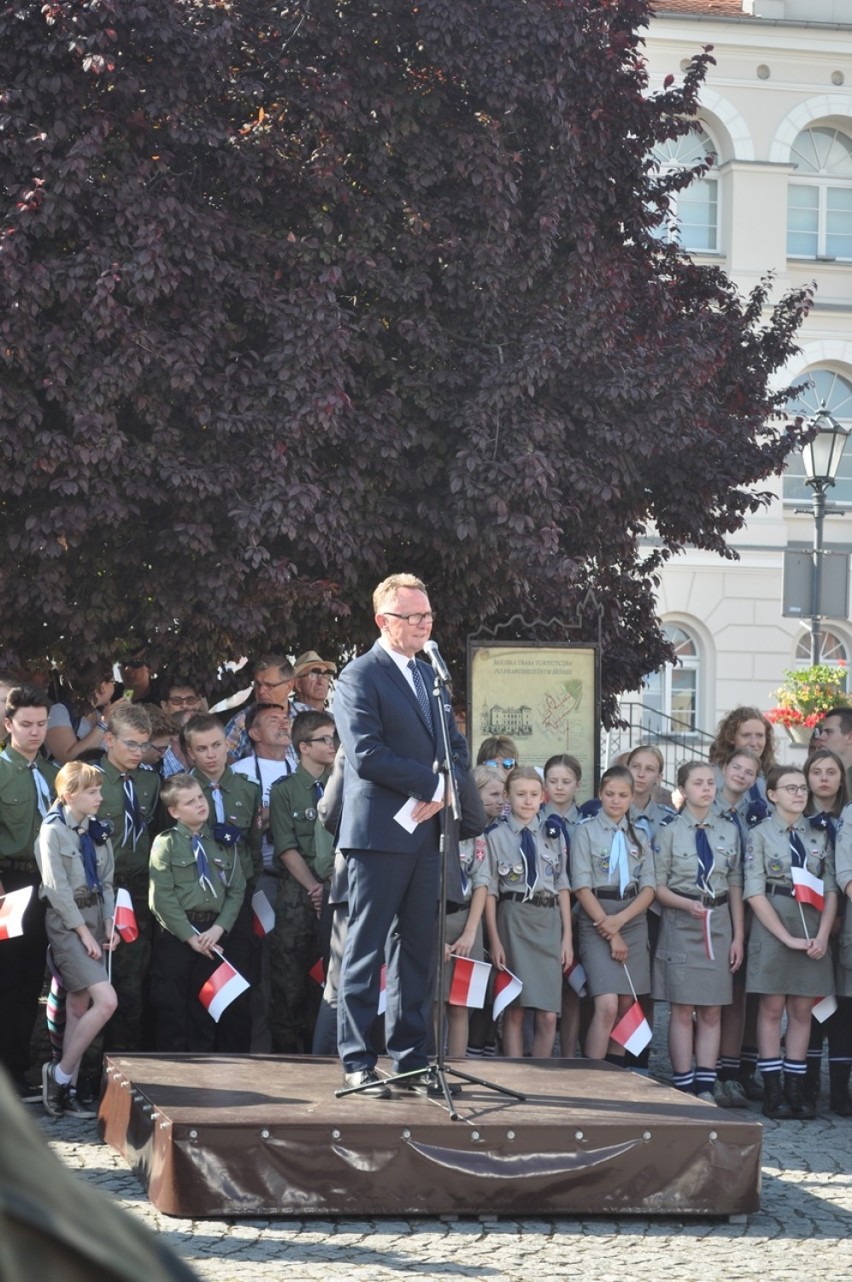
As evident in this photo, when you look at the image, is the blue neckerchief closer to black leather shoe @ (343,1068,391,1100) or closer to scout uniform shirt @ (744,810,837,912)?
scout uniform shirt @ (744,810,837,912)

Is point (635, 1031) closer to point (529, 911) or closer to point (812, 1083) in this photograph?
point (529, 911)

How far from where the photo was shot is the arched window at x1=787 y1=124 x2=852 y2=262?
30641 millimetres

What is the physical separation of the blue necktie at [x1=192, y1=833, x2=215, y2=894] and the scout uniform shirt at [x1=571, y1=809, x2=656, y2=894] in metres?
1.87

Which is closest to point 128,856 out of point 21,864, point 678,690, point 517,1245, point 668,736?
point 21,864

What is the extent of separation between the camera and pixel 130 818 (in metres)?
8.23

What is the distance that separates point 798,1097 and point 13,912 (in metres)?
3.86

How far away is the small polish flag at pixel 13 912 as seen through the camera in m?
7.18

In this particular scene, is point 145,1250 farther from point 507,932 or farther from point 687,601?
point 687,601

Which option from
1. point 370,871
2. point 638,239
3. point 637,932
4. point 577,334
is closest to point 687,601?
Answer: point 638,239

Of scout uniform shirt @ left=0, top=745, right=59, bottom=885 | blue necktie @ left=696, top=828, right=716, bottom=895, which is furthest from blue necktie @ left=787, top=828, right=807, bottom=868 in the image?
scout uniform shirt @ left=0, top=745, right=59, bottom=885

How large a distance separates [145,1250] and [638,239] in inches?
510

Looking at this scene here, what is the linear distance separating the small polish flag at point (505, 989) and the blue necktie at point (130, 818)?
1889 mm

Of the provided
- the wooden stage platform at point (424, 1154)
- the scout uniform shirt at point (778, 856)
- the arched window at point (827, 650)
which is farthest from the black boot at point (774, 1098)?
the arched window at point (827, 650)

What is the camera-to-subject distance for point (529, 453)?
1011 centimetres
